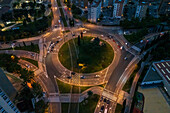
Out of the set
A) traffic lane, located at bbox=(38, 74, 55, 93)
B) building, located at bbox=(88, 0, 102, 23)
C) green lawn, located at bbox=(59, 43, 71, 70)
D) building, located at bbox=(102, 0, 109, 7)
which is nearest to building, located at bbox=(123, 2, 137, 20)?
building, located at bbox=(102, 0, 109, 7)

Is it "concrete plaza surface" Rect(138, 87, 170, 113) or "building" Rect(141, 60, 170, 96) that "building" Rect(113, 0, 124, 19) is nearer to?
"building" Rect(141, 60, 170, 96)

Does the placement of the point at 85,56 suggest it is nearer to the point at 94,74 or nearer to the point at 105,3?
the point at 94,74

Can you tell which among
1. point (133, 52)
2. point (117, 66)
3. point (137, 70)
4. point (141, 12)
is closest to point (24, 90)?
point (117, 66)

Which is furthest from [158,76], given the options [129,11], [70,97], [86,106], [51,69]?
[129,11]

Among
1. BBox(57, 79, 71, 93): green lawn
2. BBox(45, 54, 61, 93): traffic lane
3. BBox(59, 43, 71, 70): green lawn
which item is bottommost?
BBox(57, 79, 71, 93): green lawn

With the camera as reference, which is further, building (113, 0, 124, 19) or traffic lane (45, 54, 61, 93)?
building (113, 0, 124, 19)

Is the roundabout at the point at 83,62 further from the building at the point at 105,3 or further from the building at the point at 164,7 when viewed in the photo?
the building at the point at 164,7

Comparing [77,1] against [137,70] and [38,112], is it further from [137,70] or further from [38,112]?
[38,112]
